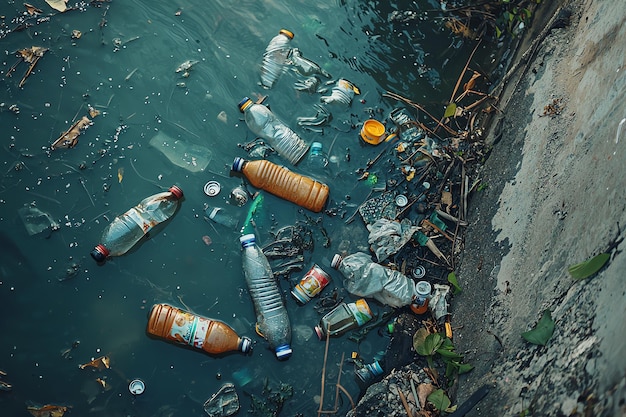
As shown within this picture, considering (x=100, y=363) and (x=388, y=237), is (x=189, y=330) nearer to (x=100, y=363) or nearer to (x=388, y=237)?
(x=100, y=363)

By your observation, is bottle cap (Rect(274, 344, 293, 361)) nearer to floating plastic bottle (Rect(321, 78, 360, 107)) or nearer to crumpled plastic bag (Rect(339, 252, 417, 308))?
crumpled plastic bag (Rect(339, 252, 417, 308))

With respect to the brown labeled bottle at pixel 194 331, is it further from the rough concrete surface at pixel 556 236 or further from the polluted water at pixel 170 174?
the rough concrete surface at pixel 556 236

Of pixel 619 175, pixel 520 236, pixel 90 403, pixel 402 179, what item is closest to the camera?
pixel 619 175

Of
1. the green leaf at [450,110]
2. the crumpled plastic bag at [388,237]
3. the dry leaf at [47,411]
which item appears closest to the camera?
the dry leaf at [47,411]

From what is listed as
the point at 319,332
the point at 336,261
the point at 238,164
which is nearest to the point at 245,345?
the point at 319,332

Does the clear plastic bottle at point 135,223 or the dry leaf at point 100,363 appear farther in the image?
the clear plastic bottle at point 135,223

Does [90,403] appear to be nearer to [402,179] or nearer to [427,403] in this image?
[427,403]

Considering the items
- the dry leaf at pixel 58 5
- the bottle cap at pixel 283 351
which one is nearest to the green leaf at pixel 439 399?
the bottle cap at pixel 283 351

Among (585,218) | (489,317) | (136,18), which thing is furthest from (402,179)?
(136,18)
